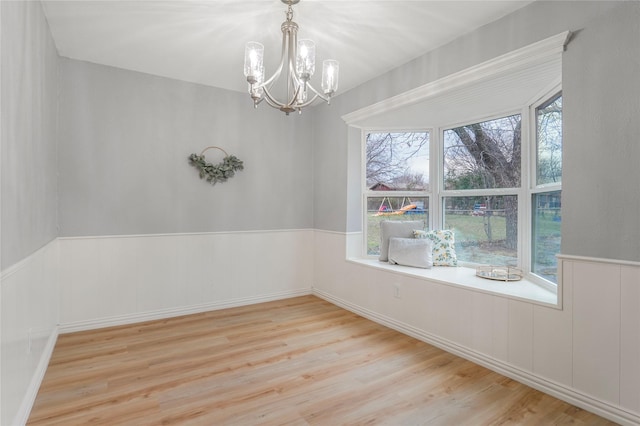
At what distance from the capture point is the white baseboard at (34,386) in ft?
5.53

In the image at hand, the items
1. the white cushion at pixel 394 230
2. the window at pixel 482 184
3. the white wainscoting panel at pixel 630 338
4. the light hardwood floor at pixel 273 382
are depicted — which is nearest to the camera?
the white wainscoting panel at pixel 630 338

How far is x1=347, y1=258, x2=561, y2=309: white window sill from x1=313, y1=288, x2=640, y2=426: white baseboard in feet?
1.52

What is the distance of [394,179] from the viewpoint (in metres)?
3.75

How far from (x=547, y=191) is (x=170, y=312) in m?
3.64

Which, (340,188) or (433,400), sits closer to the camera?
(433,400)

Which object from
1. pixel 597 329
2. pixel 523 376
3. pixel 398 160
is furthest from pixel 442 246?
pixel 597 329

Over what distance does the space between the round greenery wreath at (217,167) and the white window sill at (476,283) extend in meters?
1.81

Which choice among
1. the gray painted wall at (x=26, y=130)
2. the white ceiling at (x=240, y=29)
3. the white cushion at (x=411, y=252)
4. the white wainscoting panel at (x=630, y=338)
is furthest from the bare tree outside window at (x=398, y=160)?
the gray painted wall at (x=26, y=130)

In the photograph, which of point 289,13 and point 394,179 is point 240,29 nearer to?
point 289,13

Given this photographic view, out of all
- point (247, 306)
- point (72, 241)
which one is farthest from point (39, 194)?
point (247, 306)

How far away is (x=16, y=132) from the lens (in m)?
1.64

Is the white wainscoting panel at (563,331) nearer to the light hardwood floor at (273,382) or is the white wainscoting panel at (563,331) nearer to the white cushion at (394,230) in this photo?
the light hardwood floor at (273,382)

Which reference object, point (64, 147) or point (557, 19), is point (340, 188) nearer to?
point (557, 19)

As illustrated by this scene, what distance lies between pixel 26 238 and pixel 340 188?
9.04 ft
